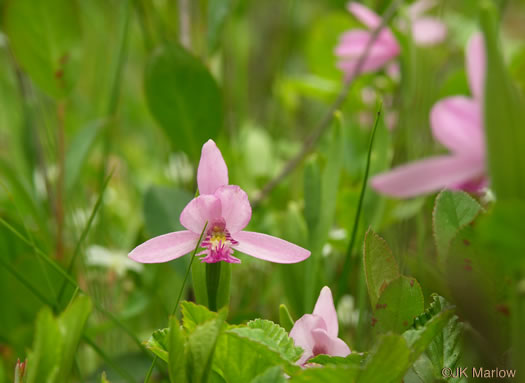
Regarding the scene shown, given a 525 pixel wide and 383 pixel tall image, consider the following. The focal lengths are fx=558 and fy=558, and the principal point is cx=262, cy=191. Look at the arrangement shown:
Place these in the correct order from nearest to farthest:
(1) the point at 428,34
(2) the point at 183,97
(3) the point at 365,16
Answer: (2) the point at 183,97
(3) the point at 365,16
(1) the point at 428,34

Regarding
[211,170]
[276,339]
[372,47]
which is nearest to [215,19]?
[372,47]

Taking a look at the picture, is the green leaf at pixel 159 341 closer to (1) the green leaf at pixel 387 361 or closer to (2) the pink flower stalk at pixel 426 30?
(1) the green leaf at pixel 387 361

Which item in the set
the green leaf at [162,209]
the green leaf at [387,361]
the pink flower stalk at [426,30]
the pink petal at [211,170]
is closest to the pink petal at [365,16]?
the pink flower stalk at [426,30]

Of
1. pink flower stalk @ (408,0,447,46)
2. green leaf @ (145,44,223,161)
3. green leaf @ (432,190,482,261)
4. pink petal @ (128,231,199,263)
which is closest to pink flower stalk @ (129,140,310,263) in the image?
pink petal @ (128,231,199,263)

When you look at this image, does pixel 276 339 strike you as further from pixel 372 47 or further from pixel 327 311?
pixel 372 47

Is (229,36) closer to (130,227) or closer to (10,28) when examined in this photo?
(130,227)

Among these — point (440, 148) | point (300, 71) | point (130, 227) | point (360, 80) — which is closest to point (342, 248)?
point (440, 148)

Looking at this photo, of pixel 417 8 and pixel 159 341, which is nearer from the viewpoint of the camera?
pixel 159 341
